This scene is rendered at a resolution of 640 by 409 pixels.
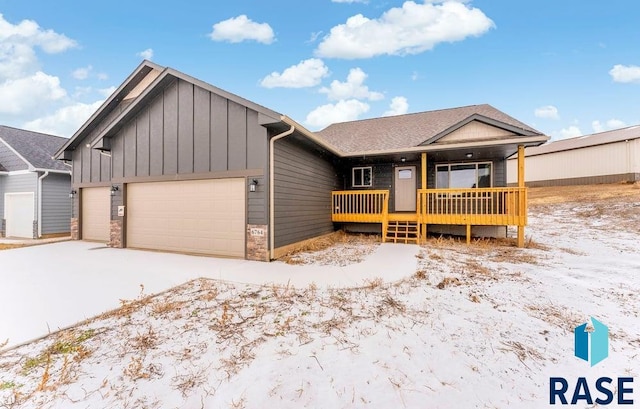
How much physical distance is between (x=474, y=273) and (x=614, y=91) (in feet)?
68.3

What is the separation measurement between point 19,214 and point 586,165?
3259 centimetres

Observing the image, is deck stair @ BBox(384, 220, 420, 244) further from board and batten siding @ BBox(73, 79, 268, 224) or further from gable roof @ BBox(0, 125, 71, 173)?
gable roof @ BBox(0, 125, 71, 173)

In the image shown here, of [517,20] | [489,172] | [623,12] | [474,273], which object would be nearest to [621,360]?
[474,273]

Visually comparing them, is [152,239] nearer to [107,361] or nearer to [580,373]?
[107,361]

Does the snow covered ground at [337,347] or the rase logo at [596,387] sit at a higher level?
the snow covered ground at [337,347]

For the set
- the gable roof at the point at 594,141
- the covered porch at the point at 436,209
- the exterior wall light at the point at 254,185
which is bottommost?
Answer: the covered porch at the point at 436,209

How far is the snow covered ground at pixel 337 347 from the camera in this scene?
6.48 feet

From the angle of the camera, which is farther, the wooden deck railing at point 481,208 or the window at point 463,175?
the window at point 463,175

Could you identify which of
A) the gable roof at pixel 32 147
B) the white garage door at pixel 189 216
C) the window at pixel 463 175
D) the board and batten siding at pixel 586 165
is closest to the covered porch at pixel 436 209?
the window at pixel 463 175

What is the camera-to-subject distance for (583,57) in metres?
12.4

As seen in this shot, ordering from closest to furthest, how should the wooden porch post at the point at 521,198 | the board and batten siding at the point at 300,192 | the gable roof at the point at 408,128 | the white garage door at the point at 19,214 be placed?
the board and batten siding at the point at 300,192
the wooden porch post at the point at 521,198
the gable roof at the point at 408,128
the white garage door at the point at 19,214

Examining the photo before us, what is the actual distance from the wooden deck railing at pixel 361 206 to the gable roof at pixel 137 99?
4.98 metres

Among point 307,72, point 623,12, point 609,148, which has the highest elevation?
point 307,72

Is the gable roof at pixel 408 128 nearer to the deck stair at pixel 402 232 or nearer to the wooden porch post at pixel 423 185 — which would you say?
the wooden porch post at pixel 423 185
